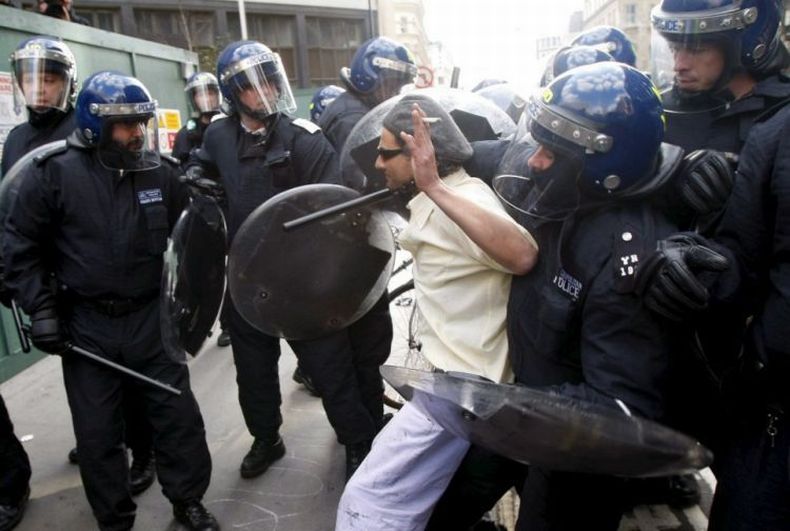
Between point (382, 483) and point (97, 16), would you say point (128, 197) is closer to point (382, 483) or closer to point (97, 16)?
point (382, 483)

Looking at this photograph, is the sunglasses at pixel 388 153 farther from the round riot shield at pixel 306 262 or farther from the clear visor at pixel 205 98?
the clear visor at pixel 205 98

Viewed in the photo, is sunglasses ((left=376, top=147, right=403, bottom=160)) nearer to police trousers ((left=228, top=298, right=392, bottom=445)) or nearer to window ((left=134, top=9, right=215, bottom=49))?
police trousers ((left=228, top=298, right=392, bottom=445))

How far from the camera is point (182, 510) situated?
290 centimetres

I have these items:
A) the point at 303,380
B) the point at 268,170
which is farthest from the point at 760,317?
the point at 303,380

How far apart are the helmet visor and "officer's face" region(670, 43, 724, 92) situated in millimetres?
3225

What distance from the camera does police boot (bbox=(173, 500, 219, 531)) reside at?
284 cm

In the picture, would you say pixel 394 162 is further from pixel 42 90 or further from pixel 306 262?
pixel 42 90

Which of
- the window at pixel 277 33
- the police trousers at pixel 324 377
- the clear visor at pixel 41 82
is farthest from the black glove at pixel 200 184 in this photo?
the window at pixel 277 33

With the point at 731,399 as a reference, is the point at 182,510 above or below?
below

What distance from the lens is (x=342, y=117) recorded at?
385 cm

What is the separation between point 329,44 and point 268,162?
1987 cm

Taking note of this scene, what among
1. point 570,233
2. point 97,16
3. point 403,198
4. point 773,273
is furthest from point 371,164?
point 97,16

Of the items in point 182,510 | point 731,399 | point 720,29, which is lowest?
point 182,510

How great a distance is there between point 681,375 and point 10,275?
8.49 ft
